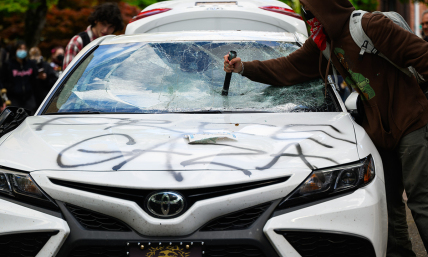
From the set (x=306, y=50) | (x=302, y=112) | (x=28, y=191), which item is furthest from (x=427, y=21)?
(x=28, y=191)

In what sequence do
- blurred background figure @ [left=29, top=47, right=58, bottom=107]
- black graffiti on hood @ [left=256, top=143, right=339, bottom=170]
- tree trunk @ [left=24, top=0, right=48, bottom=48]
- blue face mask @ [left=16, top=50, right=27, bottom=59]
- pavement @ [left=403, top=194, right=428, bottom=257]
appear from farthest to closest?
tree trunk @ [left=24, top=0, right=48, bottom=48], blurred background figure @ [left=29, top=47, right=58, bottom=107], blue face mask @ [left=16, top=50, right=27, bottom=59], pavement @ [left=403, top=194, right=428, bottom=257], black graffiti on hood @ [left=256, top=143, right=339, bottom=170]

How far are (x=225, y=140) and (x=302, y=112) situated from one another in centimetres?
74

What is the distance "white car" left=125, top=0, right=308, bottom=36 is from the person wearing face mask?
5082 millimetres

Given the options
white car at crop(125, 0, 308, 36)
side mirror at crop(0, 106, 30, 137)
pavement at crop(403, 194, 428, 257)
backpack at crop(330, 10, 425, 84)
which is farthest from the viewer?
white car at crop(125, 0, 308, 36)

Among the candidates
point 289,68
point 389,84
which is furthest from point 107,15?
point 389,84

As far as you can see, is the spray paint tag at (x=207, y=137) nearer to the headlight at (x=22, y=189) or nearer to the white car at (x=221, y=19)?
the headlight at (x=22, y=189)

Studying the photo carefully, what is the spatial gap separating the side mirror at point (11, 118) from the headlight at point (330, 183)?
1773 millimetres

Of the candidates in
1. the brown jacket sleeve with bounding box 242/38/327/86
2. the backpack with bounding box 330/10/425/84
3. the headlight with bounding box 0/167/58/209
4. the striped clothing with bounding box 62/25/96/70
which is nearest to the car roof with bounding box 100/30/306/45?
the brown jacket sleeve with bounding box 242/38/327/86

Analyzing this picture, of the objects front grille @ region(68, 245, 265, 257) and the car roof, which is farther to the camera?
the car roof

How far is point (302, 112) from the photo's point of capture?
125 inches

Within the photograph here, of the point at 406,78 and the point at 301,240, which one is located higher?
the point at 406,78

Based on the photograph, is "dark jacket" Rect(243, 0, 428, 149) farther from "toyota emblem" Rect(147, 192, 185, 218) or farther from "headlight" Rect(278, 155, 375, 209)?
"toyota emblem" Rect(147, 192, 185, 218)

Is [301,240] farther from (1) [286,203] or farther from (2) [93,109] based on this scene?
(2) [93,109]

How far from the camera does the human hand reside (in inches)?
137
